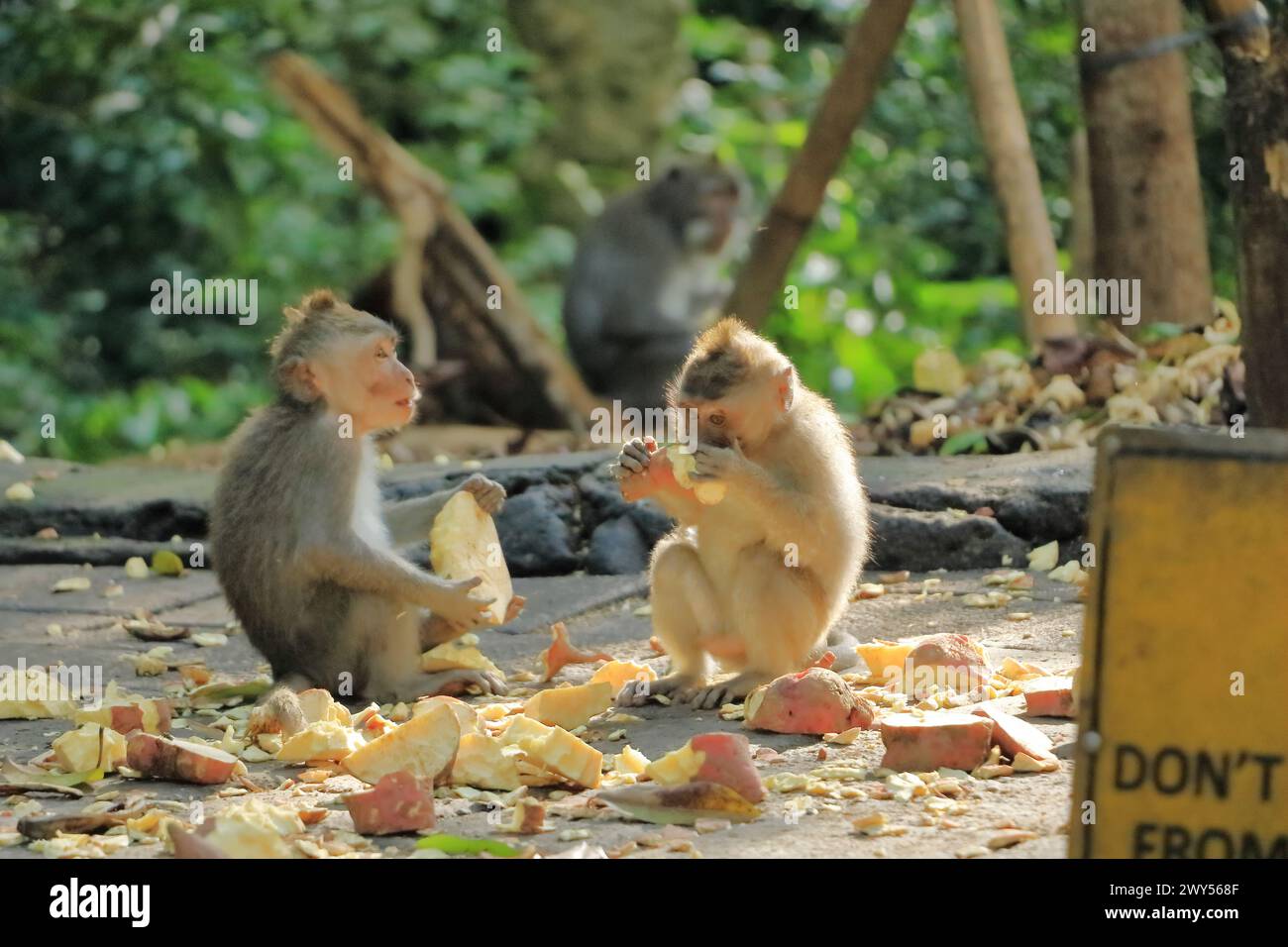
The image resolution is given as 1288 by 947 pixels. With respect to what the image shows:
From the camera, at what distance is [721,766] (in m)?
4.40

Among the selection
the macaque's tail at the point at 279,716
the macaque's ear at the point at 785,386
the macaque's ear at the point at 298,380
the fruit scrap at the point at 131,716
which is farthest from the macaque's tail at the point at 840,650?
the fruit scrap at the point at 131,716

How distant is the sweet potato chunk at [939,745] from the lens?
4688 mm

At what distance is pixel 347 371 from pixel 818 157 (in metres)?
3.93

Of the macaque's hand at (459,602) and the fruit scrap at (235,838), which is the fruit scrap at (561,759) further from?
the macaque's hand at (459,602)

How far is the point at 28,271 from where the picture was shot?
15555 mm

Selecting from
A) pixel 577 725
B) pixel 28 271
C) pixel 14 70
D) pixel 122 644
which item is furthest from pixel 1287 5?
pixel 28 271

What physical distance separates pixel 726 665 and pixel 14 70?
10174 mm

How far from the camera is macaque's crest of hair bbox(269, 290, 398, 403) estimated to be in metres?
6.14

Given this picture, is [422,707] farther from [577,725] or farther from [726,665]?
[726,665]

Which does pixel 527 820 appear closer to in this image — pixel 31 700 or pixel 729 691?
pixel 729 691

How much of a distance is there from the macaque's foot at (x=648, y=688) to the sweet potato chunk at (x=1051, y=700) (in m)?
1.23

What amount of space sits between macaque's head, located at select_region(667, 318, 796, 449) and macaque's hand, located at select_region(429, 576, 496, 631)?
1.02 m

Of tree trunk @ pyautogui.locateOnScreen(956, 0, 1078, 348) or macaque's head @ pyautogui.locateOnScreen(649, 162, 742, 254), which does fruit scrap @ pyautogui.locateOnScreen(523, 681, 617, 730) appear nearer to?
tree trunk @ pyautogui.locateOnScreen(956, 0, 1078, 348)

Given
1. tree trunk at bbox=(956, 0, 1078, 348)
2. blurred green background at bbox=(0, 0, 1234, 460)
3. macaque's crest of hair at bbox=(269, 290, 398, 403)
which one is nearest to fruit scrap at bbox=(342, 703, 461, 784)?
macaque's crest of hair at bbox=(269, 290, 398, 403)
